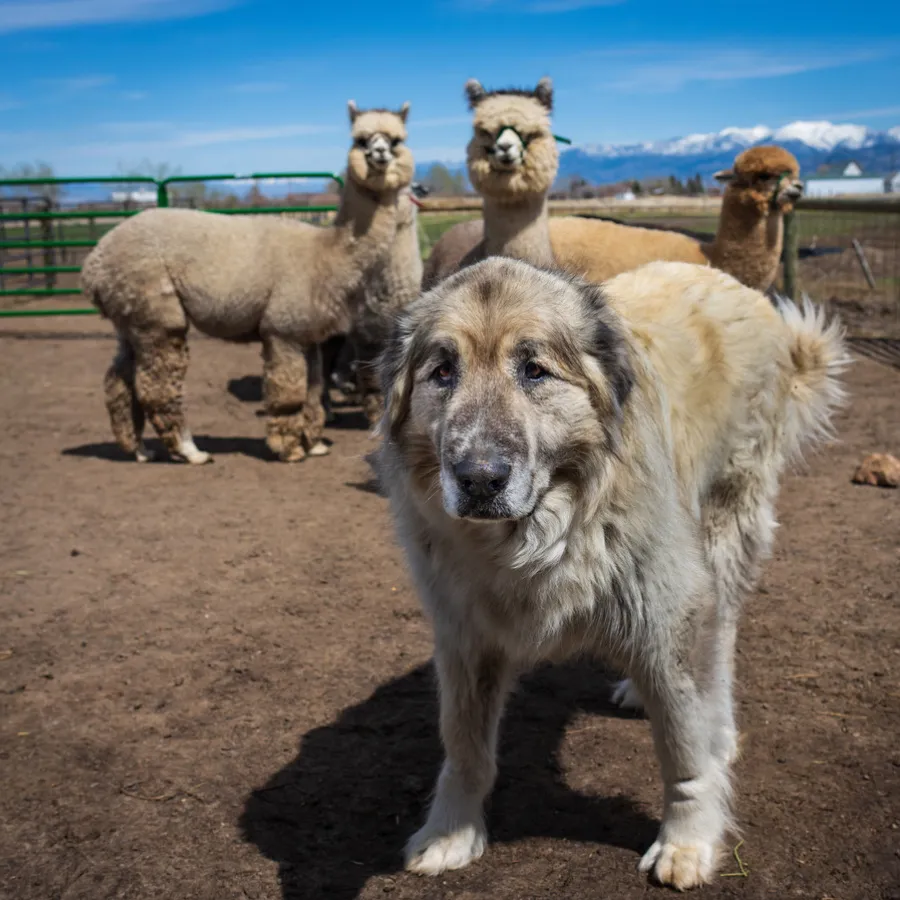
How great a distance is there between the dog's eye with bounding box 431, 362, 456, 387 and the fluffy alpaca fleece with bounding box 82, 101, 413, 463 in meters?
5.46

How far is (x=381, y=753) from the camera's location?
151 inches

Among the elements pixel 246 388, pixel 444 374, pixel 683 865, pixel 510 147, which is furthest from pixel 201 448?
pixel 683 865

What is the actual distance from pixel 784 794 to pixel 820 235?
532 inches

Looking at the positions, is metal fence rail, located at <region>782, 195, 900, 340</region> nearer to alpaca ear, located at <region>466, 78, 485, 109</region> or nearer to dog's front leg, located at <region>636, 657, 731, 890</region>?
alpaca ear, located at <region>466, 78, 485, 109</region>

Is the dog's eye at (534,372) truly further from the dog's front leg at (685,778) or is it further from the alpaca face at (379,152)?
the alpaca face at (379,152)

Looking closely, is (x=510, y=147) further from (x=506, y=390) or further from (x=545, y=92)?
(x=506, y=390)

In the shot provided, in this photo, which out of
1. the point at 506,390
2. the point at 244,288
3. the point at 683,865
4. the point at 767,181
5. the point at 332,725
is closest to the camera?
the point at 506,390

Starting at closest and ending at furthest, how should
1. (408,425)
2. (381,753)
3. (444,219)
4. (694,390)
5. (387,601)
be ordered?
(408,425) → (694,390) → (381,753) → (387,601) → (444,219)

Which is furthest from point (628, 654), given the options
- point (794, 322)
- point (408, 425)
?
point (794, 322)

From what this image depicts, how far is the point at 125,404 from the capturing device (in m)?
8.07

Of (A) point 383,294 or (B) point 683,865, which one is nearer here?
Answer: (B) point 683,865

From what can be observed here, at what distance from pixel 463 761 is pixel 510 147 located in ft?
13.8

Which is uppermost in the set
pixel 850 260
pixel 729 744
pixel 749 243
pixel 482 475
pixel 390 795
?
pixel 749 243

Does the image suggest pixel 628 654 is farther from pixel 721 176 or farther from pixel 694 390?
pixel 721 176
